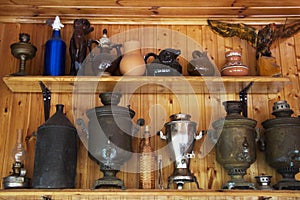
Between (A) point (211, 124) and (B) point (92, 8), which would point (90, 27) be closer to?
(B) point (92, 8)

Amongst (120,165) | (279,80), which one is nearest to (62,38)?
(120,165)

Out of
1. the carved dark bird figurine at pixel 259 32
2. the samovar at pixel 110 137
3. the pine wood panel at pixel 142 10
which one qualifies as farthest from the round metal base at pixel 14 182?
the carved dark bird figurine at pixel 259 32

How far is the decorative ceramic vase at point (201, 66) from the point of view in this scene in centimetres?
207

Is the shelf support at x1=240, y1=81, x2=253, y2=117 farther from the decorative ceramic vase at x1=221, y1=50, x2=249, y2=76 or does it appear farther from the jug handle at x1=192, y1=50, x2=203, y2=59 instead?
the jug handle at x1=192, y1=50, x2=203, y2=59

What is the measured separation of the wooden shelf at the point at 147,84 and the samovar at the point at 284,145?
17 cm

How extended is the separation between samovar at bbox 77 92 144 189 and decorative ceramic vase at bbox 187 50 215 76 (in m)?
0.37

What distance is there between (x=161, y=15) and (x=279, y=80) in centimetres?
72

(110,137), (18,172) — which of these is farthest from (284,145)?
(18,172)

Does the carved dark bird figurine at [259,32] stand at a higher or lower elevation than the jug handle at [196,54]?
higher

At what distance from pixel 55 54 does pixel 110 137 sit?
0.52 metres

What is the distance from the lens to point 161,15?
229 cm

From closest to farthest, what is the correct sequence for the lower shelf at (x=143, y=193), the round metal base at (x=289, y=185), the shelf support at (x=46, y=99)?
the lower shelf at (x=143, y=193) → the round metal base at (x=289, y=185) → the shelf support at (x=46, y=99)

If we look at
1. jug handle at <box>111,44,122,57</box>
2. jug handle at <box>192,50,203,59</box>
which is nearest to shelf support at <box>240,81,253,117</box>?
jug handle at <box>192,50,203,59</box>

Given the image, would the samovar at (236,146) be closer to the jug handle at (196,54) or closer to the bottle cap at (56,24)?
the jug handle at (196,54)
